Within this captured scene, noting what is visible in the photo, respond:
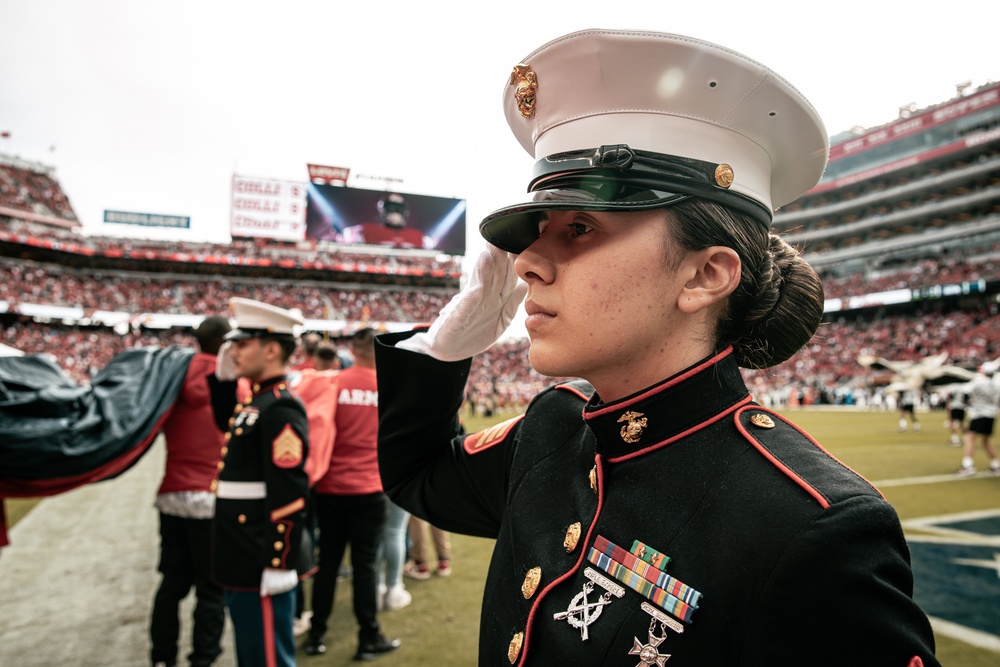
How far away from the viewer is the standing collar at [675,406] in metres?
1.20

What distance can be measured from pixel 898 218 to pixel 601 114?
199 ft

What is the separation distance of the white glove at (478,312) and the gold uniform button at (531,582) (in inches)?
24.4

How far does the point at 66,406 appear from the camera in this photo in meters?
3.45

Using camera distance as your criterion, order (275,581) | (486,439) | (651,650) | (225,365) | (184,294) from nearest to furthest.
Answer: (651,650) → (486,439) → (275,581) → (225,365) → (184,294)

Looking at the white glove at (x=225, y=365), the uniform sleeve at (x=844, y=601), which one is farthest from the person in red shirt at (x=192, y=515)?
the uniform sleeve at (x=844, y=601)

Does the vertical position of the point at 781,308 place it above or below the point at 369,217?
below

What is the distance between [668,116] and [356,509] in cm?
404

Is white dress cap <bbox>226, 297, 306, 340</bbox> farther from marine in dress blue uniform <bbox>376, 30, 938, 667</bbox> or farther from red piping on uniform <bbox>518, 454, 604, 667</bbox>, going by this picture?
red piping on uniform <bbox>518, 454, 604, 667</bbox>

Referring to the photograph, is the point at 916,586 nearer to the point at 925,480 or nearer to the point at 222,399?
the point at 925,480

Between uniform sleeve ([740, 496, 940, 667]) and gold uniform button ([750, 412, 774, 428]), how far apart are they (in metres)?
0.25

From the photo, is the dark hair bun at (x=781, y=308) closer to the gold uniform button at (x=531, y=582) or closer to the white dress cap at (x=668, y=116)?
the white dress cap at (x=668, y=116)

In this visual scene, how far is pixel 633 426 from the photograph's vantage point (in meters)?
1.23

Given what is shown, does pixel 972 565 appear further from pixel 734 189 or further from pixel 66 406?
pixel 66 406

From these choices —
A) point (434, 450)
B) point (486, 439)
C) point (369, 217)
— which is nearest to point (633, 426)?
point (486, 439)
